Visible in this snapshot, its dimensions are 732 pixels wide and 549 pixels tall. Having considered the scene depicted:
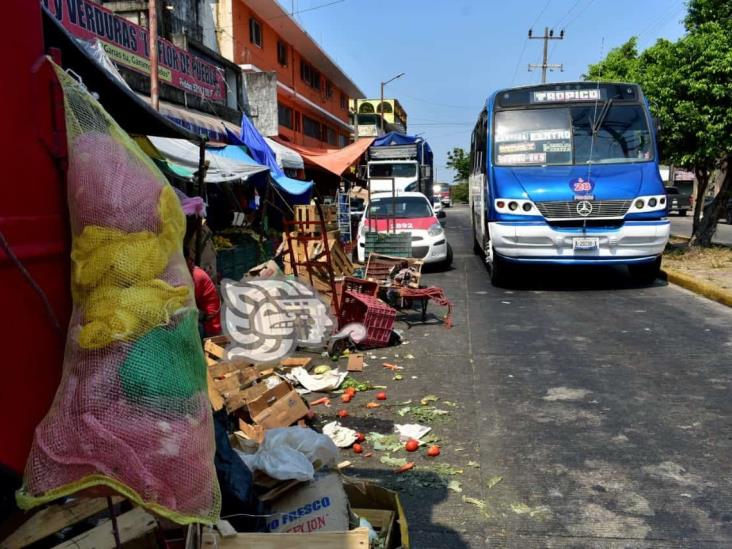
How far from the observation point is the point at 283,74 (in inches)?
1090

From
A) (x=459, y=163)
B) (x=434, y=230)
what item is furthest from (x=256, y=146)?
(x=459, y=163)

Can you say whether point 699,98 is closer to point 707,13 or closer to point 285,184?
point 707,13

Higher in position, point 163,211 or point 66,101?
point 66,101

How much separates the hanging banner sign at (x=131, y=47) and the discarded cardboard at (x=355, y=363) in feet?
19.6

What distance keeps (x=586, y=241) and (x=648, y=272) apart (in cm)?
213

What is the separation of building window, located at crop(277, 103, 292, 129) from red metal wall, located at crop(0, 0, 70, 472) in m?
25.5

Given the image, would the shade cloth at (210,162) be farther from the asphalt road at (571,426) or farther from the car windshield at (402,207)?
the car windshield at (402,207)

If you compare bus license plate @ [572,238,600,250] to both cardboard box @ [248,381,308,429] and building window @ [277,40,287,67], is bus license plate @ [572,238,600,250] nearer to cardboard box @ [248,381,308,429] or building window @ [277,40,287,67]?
cardboard box @ [248,381,308,429]

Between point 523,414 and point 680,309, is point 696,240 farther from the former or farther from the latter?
point 523,414

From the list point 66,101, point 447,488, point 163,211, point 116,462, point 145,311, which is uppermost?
point 66,101

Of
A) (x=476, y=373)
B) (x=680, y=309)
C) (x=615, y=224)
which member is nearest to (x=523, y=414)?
(x=476, y=373)

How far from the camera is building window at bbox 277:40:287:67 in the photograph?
90.0 feet

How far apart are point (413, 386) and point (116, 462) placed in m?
4.29

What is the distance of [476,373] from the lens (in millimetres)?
5938
